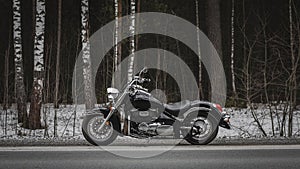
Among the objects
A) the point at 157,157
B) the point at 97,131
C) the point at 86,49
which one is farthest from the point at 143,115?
the point at 86,49

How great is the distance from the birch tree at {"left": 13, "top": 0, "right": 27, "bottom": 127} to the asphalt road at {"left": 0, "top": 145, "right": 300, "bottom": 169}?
529 centimetres

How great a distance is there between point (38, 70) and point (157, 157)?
6225 millimetres

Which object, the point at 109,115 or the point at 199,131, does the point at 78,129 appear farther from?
the point at 199,131

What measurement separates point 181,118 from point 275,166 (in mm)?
2823

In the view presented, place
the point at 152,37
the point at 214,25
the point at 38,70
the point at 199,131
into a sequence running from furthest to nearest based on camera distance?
the point at 152,37 < the point at 214,25 < the point at 38,70 < the point at 199,131

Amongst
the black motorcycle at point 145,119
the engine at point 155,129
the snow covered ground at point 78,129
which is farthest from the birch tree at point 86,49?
the engine at point 155,129

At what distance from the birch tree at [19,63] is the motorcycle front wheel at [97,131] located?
455 centimetres

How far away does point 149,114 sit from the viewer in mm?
8617

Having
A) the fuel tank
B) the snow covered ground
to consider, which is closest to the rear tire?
the fuel tank

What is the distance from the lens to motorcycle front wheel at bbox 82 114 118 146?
8.66m

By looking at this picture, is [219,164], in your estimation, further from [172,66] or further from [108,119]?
[172,66]

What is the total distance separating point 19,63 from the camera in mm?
13008

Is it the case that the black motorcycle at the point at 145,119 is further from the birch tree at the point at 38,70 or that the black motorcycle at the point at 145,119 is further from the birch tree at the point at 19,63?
the birch tree at the point at 19,63

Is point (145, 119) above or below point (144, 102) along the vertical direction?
below
